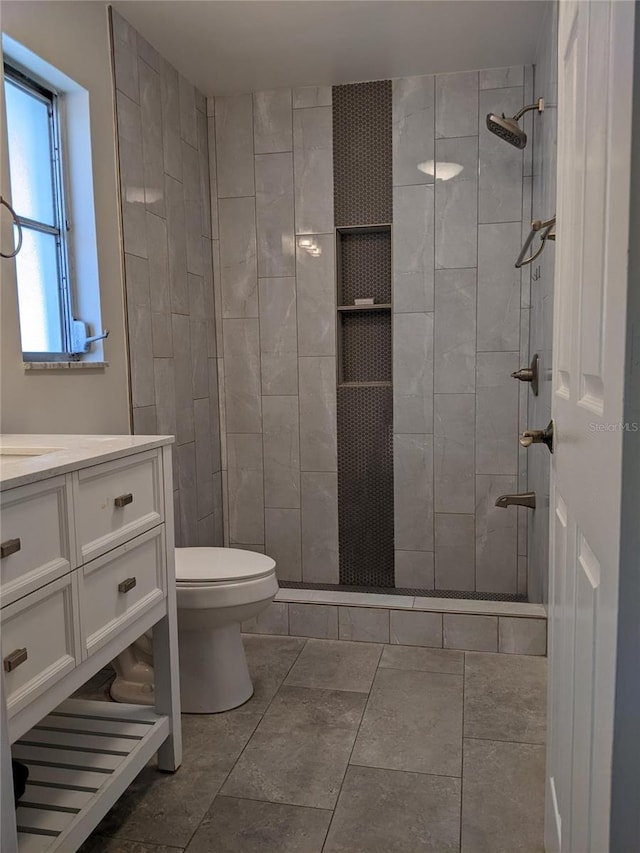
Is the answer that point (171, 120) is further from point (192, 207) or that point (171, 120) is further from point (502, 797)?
point (502, 797)

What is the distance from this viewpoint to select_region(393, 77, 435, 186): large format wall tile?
3.04m

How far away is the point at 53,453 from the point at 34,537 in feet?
1.01

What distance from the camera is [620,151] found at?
0.65m

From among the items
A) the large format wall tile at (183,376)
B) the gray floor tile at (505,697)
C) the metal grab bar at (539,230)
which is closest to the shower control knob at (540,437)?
the metal grab bar at (539,230)

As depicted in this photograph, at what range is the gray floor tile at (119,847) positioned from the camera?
1524 millimetres

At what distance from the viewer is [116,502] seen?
59.4 inches

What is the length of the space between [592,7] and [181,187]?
241 cm

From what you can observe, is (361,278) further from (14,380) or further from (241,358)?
(14,380)

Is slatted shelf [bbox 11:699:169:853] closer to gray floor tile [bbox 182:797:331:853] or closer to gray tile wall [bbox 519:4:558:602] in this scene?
gray floor tile [bbox 182:797:331:853]

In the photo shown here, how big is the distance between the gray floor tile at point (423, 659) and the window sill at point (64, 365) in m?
1.50

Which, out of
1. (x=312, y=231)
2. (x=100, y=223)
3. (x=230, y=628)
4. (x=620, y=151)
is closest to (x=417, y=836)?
(x=230, y=628)

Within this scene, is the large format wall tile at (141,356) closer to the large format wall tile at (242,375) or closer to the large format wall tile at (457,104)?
the large format wall tile at (242,375)

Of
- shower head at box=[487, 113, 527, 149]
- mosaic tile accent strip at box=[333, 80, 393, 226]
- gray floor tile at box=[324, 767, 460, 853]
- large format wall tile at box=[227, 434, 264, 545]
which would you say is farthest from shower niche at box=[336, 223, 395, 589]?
gray floor tile at box=[324, 767, 460, 853]

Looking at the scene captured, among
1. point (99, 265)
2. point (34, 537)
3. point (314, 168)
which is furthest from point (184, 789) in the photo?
point (314, 168)
